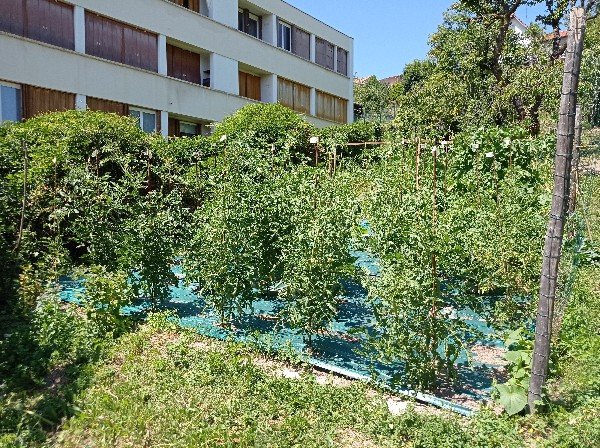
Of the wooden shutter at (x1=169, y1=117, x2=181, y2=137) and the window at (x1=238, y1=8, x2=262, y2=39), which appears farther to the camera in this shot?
the window at (x1=238, y1=8, x2=262, y2=39)

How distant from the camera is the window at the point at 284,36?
26.0m

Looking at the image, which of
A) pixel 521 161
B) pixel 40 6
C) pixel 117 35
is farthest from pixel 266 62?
pixel 521 161

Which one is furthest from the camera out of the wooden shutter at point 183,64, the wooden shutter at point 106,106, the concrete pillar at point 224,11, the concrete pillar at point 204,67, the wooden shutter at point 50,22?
the concrete pillar at point 204,67

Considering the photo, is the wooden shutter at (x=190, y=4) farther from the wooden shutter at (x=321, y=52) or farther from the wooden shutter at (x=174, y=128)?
the wooden shutter at (x=321, y=52)

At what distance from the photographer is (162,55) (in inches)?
740

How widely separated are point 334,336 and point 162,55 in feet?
51.7

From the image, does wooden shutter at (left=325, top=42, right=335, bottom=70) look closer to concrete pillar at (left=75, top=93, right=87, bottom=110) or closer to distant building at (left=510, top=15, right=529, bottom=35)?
distant building at (left=510, top=15, right=529, bottom=35)

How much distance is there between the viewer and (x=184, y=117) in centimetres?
2011

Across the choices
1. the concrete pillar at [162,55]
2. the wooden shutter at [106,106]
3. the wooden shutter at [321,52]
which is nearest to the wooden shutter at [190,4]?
the concrete pillar at [162,55]

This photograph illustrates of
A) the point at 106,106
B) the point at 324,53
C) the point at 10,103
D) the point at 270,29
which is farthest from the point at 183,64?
the point at 324,53

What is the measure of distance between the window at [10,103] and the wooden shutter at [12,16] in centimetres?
145

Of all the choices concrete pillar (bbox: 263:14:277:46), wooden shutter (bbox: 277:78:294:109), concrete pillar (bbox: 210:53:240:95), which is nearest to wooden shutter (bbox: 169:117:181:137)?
concrete pillar (bbox: 210:53:240:95)

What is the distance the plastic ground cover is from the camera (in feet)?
14.5

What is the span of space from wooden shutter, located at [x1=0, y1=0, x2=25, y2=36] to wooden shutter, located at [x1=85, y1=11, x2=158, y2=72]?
82.6 inches
